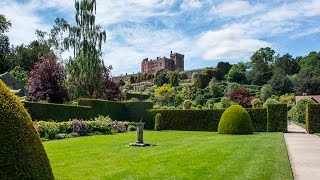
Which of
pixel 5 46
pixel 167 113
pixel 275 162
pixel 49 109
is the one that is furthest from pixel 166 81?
pixel 275 162

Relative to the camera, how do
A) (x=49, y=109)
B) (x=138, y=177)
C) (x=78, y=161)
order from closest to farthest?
1. (x=138, y=177)
2. (x=78, y=161)
3. (x=49, y=109)

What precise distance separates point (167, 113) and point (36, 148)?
23.0m

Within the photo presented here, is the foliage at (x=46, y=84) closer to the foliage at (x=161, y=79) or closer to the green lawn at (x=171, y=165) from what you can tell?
the green lawn at (x=171, y=165)

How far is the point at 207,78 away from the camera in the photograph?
237ft

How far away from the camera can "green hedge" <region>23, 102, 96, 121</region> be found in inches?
710

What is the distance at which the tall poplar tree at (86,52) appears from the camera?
31297 millimetres

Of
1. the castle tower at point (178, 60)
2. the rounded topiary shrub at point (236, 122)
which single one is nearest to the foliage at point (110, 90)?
the rounded topiary shrub at point (236, 122)

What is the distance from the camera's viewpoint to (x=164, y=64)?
380ft

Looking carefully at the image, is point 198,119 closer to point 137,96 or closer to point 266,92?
point 137,96

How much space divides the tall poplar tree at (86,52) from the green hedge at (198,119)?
7.60 m

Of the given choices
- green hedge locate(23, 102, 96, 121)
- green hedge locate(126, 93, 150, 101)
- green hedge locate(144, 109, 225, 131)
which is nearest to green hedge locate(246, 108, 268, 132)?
green hedge locate(144, 109, 225, 131)

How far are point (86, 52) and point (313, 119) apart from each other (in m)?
19.2

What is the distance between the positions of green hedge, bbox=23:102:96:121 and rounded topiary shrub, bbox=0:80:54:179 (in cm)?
1338

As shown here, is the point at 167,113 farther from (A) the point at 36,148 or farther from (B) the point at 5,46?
(B) the point at 5,46
